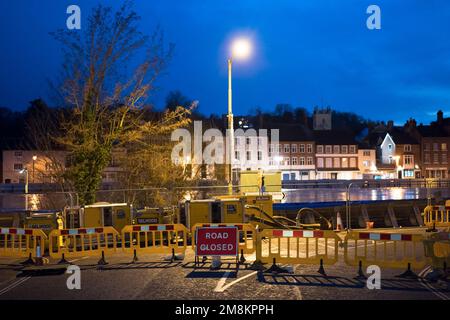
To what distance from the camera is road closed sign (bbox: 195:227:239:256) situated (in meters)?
12.5

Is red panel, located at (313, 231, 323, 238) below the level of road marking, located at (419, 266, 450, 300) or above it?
above

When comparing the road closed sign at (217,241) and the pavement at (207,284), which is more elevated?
the road closed sign at (217,241)

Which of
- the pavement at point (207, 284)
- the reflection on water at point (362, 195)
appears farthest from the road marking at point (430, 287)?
the reflection on water at point (362, 195)

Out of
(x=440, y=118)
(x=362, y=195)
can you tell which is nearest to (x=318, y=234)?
(x=362, y=195)

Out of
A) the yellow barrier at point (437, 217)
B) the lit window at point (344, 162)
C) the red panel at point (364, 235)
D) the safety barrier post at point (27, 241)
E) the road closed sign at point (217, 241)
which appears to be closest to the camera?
the red panel at point (364, 235)

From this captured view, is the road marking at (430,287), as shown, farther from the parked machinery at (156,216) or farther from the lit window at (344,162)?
the lit window at (344,162)

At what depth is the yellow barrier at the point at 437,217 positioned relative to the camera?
63.4 feet

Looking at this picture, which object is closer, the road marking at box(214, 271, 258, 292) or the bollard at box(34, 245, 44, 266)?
the road marking at box(214, 271, 258, 292)

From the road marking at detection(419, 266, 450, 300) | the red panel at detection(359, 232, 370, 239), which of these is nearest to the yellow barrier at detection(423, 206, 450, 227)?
the road marking at detection(419, 266, 450, 300)

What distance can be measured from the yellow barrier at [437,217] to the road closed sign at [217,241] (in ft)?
33.1

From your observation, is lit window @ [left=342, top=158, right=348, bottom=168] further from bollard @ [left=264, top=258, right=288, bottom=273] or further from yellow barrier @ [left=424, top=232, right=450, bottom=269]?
bollard @ [left=264, top=258, right=288, bottom=273]

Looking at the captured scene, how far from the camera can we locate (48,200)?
28516 millimetres

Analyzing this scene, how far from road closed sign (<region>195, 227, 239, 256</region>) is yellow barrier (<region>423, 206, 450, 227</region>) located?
33.1 ft

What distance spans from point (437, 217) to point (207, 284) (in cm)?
1435
